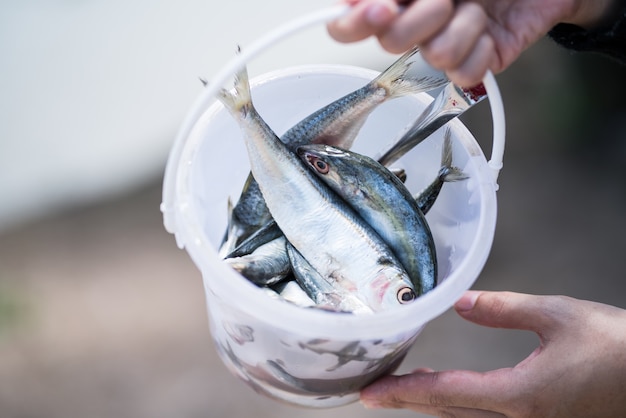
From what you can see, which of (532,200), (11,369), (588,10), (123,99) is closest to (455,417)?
(588,10)

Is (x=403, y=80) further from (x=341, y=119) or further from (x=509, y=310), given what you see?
(x=509, y=310)

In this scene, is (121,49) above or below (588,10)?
above

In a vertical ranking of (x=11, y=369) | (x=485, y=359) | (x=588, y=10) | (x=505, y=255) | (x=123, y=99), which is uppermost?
(x=123, y=99)

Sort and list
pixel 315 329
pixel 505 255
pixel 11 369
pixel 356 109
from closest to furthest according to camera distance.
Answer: pixel 315 329, pixel 356 109, pixel 11 369, pixel 505 255

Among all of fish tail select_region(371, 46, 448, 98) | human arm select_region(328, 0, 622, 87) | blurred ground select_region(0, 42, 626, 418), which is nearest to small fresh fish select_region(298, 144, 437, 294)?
fish tail select_region(371, 46, 448, 98)

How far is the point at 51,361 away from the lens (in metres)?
1.47

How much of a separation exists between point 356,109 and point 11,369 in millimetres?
1127

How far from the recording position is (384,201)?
821mm

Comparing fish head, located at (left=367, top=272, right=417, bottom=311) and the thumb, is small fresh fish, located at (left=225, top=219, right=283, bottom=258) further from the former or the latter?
the thumb

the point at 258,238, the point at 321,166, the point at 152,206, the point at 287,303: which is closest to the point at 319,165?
the point at 321,166

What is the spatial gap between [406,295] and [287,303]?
0.54 feet

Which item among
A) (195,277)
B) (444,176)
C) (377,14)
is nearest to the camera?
(377,14)

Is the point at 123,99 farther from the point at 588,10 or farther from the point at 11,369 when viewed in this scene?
the point at 588,10

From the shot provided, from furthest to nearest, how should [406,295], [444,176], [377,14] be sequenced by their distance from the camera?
[444,176], [406,295], [377,14]
